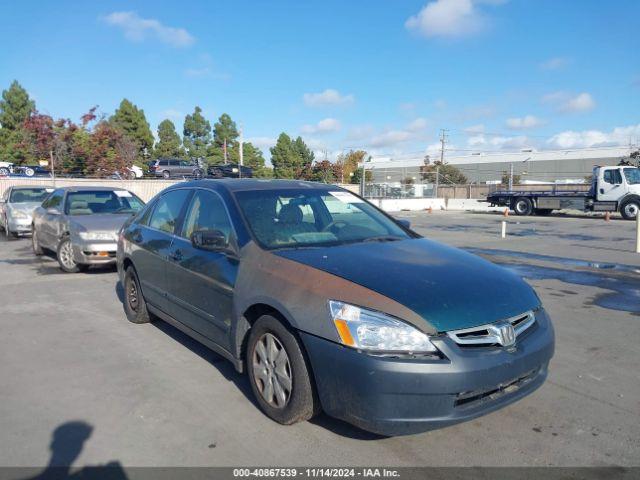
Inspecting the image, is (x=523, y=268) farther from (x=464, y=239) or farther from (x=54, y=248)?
(x=54, y=248)

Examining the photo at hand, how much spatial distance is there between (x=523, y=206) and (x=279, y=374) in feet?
97.9

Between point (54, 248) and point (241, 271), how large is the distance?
7480 mm

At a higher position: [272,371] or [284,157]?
[284,157]

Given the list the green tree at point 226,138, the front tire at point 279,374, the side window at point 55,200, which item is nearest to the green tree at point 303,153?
the green tree at point 226,138

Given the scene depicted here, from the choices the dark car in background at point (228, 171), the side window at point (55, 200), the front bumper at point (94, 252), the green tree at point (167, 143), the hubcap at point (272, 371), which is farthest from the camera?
the green tree at point (167, 143)

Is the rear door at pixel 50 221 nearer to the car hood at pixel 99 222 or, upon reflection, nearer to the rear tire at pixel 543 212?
the car hood at pixel 99 222

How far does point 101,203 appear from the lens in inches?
394

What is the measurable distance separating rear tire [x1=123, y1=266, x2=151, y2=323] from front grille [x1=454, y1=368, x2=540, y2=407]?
12.7ft

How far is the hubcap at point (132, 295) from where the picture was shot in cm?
586

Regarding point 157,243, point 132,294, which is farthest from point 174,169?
point 157,243

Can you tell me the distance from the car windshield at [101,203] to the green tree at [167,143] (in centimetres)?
4155

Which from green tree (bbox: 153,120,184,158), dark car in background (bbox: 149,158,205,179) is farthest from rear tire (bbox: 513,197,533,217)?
green tree (bbox: 153,120,184,158)

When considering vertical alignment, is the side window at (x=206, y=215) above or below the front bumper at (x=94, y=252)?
above

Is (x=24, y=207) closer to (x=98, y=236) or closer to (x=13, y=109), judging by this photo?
(x=98, y=236)
